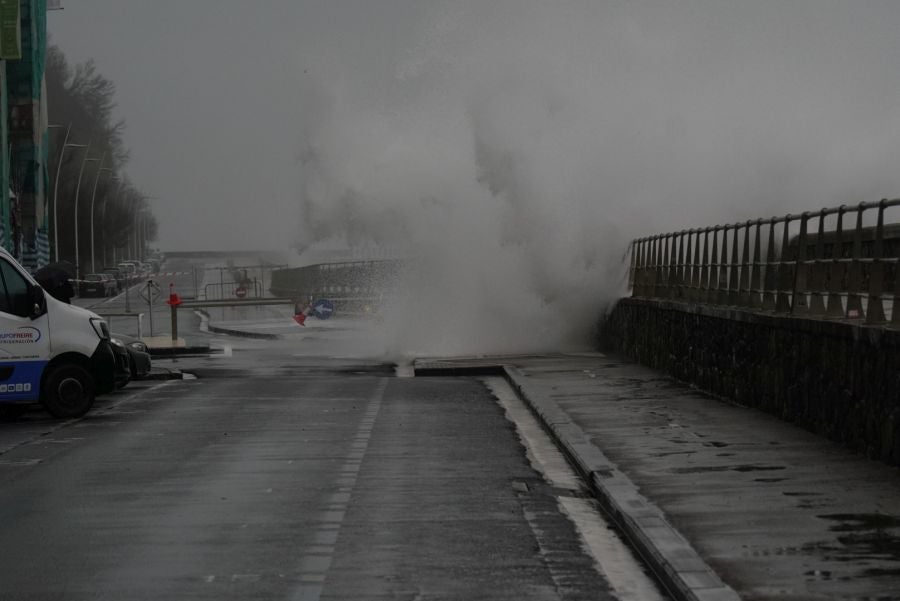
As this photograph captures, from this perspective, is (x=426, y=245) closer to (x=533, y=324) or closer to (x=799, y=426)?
(x=533, y=324)

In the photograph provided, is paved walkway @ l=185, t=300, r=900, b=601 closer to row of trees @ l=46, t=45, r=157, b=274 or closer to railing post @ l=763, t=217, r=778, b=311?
railing post @ l=763, t=217, r=778, b=311

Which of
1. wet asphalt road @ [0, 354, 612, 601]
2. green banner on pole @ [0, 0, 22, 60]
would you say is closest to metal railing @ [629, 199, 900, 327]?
wet asphalt road @ [0, 354, 612, 601]

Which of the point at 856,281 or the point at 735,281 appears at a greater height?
the point at 856,281

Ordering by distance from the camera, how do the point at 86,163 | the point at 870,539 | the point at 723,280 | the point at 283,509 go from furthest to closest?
the point at 86,163 < the point at 723,280 < the point at 283,509 < the point at 870,539

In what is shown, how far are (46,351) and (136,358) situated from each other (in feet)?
23.7

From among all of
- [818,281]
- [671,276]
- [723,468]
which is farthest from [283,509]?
[671,276]

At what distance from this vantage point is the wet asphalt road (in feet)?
28.0

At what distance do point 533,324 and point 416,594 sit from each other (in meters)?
27.9

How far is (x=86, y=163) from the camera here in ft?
495

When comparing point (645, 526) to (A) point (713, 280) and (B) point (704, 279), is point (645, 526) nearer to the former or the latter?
(A) point (713, 280)

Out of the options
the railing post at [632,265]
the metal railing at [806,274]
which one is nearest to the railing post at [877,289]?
the metal railing at [806,274]

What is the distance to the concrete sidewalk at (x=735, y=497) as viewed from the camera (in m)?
8.12

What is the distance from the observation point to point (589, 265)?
3547cm

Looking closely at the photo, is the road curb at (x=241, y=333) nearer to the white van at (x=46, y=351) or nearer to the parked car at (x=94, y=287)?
the white van at (x=46, y=351)
